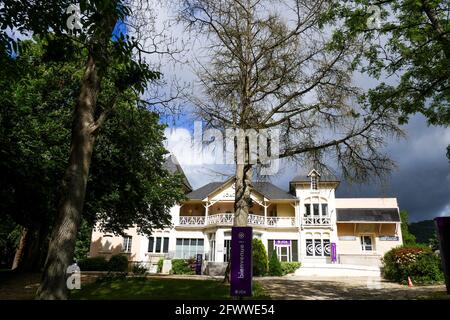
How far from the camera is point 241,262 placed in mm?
6957

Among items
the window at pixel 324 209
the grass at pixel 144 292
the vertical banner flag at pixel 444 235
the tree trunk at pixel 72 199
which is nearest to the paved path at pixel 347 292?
the grass at pixel 144 292

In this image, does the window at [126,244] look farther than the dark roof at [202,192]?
No

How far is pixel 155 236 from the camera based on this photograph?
3662cm

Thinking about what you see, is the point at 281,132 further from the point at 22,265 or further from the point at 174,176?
the point at 22,265

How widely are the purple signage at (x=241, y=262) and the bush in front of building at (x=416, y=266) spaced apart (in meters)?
15.9

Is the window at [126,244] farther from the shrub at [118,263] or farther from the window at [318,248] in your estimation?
the window at [318,248]

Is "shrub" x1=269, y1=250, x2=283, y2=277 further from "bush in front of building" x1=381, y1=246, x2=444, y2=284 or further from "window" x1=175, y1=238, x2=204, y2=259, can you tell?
"bush in front of building" x1=381, y1=246, x2=444, y2=284

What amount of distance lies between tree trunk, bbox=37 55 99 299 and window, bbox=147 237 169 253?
3110 cm

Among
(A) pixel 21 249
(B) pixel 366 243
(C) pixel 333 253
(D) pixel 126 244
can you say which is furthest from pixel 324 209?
(A) pixel 21 249

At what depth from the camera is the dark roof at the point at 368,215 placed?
37094 mm

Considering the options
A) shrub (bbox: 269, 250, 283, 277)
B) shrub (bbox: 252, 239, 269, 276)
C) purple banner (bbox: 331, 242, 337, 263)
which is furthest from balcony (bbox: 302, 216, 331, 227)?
shrub (bbox: 252, 239, 269, 276)

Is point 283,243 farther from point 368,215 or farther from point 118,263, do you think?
point 118,263

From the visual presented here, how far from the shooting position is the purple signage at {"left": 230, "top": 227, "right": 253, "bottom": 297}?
689 centimetres

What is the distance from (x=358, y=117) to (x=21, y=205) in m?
16.2
